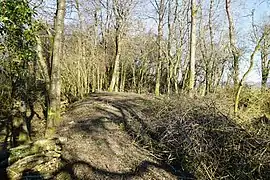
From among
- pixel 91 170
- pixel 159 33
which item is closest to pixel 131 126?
pixel 91 170

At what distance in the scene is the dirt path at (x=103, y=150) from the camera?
7.59 metres

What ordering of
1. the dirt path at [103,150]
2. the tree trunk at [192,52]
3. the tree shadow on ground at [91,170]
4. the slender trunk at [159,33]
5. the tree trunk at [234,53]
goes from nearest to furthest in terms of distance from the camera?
the tree shadow on ground at [91,170], the dirt path at [103,150], the tree trunk at [192,52], the tree trunk at [234,53], the slender trunk at [159,33]

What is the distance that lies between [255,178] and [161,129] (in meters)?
3.30

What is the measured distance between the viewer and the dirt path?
24.9 ft

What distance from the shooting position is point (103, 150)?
8.45 metres

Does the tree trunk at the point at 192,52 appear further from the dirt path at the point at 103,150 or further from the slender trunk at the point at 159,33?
the slender trunk at the point at 159,33

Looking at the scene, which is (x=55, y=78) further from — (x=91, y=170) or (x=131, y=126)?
(x=91, y=170)

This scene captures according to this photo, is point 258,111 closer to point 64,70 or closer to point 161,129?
point 161,129

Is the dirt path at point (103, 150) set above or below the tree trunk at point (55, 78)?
below

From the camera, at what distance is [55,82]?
379 inches

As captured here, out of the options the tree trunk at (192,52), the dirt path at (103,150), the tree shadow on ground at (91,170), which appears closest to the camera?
the tree shadow on ground at (91,170)

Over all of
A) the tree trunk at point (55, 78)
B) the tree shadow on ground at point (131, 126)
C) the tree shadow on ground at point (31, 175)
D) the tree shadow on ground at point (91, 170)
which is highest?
the tree trunk at point (55, 78)

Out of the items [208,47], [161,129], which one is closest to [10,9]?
[161,129]

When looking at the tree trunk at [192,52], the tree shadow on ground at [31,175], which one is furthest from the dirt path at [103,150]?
the tree trunk at [192,52]
